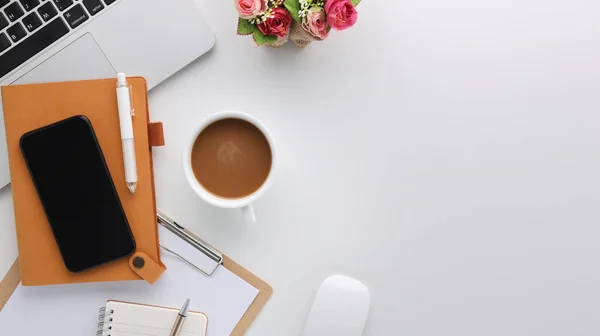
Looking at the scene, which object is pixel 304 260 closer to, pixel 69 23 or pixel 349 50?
pixel 349 50

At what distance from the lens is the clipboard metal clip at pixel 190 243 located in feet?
2.33

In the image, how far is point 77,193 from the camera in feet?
2.21

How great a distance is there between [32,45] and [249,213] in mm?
349

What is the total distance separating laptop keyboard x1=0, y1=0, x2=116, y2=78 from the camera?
2.10ft

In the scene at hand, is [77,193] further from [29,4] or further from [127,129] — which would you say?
[29,4]

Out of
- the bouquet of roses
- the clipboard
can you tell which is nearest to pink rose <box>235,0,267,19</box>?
the bouquet of roses

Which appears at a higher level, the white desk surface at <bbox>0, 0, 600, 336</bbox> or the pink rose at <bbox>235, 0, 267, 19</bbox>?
the pink rose at <bbox>235, 0, 267, 19</bbox>

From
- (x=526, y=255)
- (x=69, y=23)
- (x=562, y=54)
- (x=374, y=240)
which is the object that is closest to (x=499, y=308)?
(x=526, y=255)

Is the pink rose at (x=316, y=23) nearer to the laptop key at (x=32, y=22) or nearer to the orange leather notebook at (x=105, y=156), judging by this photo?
the orange leather notebook at (x=105, y=156)

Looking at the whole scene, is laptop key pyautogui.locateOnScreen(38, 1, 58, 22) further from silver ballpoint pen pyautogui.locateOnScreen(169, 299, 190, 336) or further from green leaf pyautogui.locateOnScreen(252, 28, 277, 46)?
silver ballpoint pen pyautogui.locateOnScreen(169, 299, 190, 336)

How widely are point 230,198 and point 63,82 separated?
0.26 metres

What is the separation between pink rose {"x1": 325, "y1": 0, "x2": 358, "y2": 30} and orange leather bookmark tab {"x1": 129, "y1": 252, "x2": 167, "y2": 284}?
0.39 metres

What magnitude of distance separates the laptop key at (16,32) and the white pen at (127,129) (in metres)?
0.13

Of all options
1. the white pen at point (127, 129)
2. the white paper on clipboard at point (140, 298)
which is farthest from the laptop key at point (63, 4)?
the white paper on clipboard at point (140, 298)
